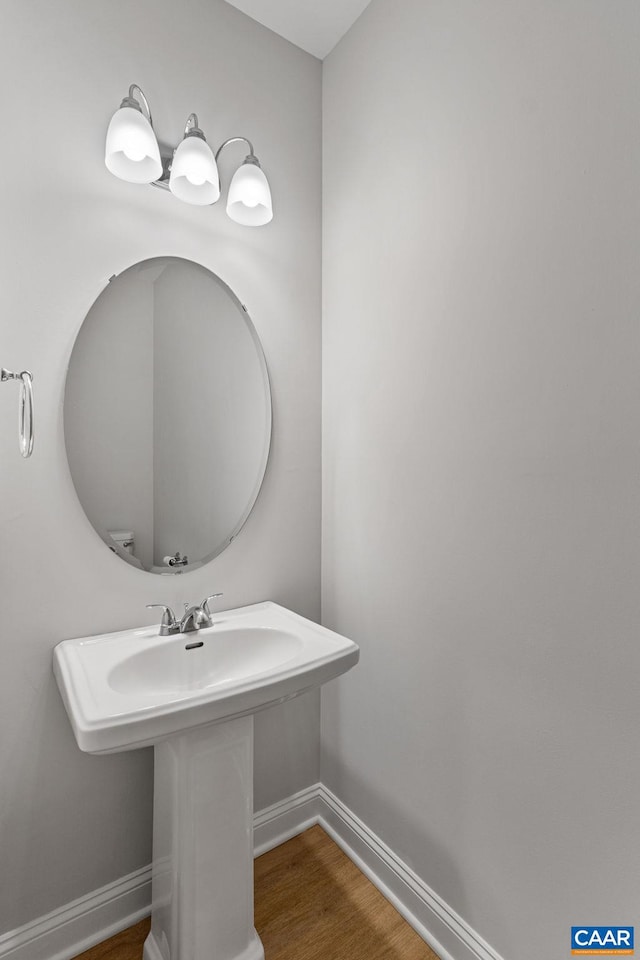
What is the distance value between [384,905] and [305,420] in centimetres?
145

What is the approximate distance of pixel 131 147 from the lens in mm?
1175

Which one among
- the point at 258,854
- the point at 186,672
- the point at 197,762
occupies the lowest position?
the point at 258,854

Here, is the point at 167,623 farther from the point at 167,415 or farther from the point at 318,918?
the point at 318,918

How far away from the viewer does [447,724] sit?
1251 mm

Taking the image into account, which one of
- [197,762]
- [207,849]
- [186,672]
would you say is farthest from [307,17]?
[207,849]

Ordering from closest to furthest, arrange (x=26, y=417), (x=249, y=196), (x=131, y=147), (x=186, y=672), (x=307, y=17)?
(x=26, y=417)
(x=131, y=147)
(x=186, y=672)
(x=249, y=196)
(x=307, y=17)

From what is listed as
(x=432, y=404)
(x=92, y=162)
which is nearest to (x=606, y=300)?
(x=432, y=404)

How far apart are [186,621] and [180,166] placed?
1.17 meters

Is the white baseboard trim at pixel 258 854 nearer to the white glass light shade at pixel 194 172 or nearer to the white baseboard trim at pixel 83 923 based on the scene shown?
the white baseboard trim at pixel 83 923

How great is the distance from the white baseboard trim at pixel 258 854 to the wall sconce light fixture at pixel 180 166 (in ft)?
6.04

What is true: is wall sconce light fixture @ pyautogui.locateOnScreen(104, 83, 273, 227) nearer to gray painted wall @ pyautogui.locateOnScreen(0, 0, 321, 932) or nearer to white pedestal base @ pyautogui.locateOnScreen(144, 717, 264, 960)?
gray painted wall @ pyautogui.locateOnScreen(0, 0, 321, 932)

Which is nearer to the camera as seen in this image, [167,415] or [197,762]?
[197,762]

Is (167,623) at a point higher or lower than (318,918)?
higher

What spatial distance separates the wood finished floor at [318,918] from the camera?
4.10ft
